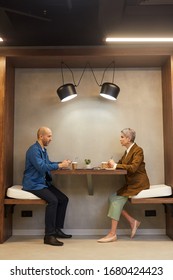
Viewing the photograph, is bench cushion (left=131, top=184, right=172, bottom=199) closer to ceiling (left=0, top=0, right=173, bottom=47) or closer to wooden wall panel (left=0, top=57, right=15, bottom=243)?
wooden wall panel (left=0, top=57, right=15, bottom=243)

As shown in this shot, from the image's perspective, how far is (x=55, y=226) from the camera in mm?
4098

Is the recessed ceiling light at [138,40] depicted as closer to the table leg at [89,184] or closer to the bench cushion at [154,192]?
the table leg at [89,184]

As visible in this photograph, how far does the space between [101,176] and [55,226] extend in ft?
3.13

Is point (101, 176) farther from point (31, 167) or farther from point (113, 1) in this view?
point (113, 1)

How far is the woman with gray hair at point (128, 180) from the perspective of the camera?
3932mm

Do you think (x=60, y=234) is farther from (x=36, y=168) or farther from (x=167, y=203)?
(x=167, y=203)

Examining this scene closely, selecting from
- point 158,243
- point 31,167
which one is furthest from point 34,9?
point 158,243

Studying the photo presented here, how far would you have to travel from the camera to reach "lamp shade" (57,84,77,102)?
13.9 feet

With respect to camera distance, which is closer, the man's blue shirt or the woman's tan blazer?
the man's blue shirt

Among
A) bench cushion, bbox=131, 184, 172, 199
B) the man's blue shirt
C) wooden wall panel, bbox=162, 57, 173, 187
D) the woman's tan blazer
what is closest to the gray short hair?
the woman's tan blazer

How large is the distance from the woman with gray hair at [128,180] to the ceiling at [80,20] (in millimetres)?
1292

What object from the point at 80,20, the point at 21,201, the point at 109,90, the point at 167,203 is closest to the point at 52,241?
the point at 21,201

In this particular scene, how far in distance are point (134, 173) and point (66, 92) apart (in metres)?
1.42

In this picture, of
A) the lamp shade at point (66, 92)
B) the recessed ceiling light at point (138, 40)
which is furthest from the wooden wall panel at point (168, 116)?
the lamp shade at point (66, 92)
